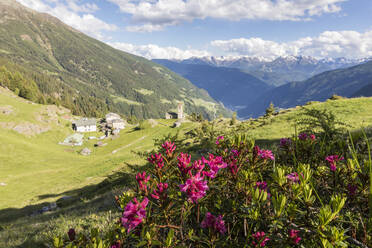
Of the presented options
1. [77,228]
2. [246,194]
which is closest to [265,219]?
[246,194]

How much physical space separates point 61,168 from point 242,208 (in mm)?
53956

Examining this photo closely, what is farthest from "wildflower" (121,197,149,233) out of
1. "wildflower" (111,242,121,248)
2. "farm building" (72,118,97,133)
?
"farm building" (72,118,97,133)

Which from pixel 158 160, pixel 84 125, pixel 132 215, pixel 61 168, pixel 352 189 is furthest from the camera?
pixel 84 125

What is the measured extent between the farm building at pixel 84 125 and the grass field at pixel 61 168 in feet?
65.4

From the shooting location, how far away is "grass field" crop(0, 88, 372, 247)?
724cm

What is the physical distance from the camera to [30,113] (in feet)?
266

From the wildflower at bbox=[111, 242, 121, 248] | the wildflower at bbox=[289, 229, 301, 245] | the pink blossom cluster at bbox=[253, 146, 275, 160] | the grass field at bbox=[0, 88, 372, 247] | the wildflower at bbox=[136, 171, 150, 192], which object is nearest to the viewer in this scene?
the wildflower at bbox=[289, 229, 301, 245]

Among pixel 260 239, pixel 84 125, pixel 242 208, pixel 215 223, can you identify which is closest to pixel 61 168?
pixel 215 223

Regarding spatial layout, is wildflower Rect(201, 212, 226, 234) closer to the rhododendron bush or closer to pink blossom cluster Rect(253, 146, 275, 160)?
the rhododendron bush

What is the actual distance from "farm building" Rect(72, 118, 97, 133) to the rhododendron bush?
408ft

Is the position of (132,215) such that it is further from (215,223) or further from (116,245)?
(215,223)

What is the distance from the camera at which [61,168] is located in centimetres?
4600

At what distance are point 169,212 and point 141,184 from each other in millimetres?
411

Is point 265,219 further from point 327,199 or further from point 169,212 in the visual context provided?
point 327,199
